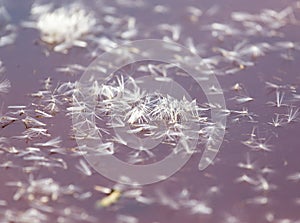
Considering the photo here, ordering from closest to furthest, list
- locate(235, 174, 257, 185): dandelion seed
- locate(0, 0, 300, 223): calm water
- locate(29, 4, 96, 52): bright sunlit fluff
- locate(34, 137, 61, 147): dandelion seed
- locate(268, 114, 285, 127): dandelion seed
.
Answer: locate(0, 0, 300, 223): calm water → locate(235, 174, 257, 185): dandelion seed → locate(34, 137, 61, 147): dandelion seed → locate(268, 114, 285, 127): dandelion seed → locate(29, 4, 96, 52): bright sunlit fluff

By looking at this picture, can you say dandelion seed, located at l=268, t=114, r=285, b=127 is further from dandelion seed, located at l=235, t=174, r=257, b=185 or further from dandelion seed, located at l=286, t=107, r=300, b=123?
dandelion seed, located at l=235, t=174, r=257, b=185

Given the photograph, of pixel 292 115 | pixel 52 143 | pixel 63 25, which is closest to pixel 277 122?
pixel 292 115

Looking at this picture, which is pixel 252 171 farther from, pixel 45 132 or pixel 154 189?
pixel 45 132

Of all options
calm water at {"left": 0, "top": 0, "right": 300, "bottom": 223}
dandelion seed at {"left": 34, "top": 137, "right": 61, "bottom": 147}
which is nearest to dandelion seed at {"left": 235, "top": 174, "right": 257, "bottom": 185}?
calm water at {"left": 0, "top": 0, "right": 300, "bottom": 223}

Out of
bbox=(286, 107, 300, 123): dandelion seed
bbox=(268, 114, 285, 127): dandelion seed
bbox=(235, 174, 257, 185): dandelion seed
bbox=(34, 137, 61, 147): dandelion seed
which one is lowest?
bbox=(235, 174, 257, 185): dandelion seed

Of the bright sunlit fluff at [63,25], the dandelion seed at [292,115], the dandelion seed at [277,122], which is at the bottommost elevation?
the dandelion seed at [277,122]

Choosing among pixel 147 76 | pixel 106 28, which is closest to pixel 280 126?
pixel 147 76

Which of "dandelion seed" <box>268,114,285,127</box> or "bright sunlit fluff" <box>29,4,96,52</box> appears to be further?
"bright sunlit fluff" <box>29,4,96,52</box>

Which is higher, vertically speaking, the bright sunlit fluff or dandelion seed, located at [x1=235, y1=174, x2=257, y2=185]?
the bright sunlit fluff

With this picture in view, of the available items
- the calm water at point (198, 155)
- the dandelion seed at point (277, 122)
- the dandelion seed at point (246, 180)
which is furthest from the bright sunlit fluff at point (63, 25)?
the dandelion seed at point (246, 180)

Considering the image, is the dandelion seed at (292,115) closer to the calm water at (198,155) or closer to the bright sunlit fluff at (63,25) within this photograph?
the calm water at (198,155)

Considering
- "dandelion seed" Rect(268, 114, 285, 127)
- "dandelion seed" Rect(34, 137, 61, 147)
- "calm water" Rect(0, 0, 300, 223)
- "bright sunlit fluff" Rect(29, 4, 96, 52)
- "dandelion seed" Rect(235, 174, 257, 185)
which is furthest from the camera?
"bright sunlit fluff" Rect(29, 4, 96, 52)
